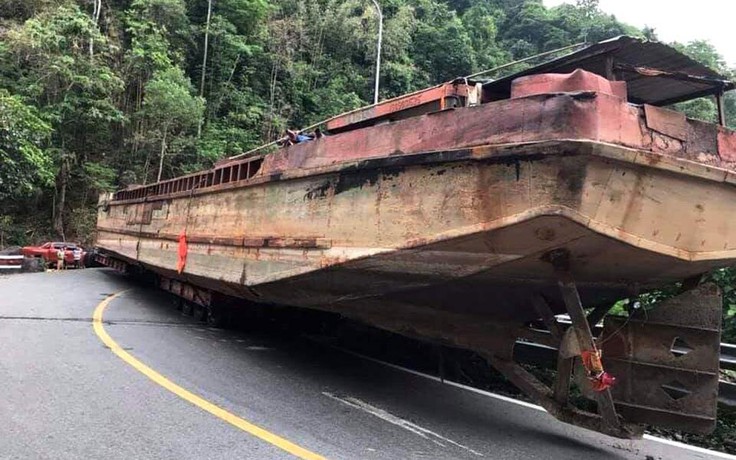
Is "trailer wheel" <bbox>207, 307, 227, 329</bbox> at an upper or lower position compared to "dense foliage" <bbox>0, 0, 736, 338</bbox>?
lower

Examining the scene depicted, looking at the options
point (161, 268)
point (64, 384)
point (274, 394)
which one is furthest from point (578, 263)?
point (161, 268)

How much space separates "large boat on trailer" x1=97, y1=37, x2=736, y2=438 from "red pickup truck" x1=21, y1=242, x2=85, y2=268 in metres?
19.5

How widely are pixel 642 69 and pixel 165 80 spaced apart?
27954 mm

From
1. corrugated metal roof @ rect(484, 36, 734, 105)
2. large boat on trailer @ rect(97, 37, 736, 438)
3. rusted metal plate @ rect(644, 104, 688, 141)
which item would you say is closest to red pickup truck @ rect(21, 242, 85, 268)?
large boat on trailer @ rect(97, 37, 736, 438)

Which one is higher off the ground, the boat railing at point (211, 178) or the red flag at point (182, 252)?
the boat railing at point (211, 178)

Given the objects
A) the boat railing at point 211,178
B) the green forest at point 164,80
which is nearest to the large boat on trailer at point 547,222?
the boat railing at point 211,178

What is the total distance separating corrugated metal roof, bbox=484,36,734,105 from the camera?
180 inches

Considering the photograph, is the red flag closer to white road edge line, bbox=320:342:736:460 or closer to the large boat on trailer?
white road edge line, bbox=320:342:736:460

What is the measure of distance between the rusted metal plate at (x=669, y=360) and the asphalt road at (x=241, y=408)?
46 centimetres

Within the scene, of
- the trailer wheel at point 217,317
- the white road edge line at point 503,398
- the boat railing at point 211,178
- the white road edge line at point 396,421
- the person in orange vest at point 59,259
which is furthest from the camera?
the person in orange vest at point 59,259

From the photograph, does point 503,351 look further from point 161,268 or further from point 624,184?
point 161,268

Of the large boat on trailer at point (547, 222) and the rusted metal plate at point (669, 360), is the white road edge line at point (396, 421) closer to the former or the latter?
the large boat on trailer at point (547, 222)

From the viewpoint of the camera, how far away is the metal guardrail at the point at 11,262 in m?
19.9

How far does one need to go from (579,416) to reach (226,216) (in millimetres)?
5627
